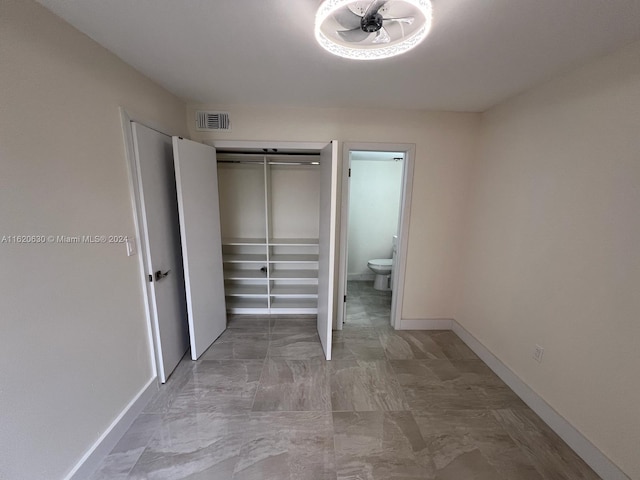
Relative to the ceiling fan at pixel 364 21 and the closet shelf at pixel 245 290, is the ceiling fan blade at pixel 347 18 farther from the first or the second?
the closet shelf at pixel 245 290

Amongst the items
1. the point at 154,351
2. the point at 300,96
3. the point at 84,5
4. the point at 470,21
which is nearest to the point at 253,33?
the point at 84,5

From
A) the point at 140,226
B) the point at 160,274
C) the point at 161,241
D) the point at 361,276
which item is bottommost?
the point at 361,276

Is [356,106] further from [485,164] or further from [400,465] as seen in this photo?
[400,465]

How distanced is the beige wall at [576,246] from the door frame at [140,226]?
9.40ft

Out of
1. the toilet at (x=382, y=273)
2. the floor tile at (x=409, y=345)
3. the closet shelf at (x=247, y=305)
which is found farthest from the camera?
the toilet at (x=382, y=273)

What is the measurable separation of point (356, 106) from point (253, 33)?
1.34 m

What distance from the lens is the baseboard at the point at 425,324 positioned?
289 centimetres

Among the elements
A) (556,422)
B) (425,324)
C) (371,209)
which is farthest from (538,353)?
(371,209)

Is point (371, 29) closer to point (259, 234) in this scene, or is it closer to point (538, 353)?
point (538, 353)

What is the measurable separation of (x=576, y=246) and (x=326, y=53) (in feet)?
6.41

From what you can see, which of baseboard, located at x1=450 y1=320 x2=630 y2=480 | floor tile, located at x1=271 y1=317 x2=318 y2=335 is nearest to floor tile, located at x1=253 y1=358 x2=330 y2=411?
floor tile, located at x1=271 y1=317 x2=318 y2=335

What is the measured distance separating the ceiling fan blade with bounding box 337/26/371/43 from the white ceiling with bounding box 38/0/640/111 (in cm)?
17

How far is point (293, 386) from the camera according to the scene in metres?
2.01

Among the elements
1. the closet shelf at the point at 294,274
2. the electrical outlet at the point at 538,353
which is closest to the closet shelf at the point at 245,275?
the closet shelf at the point at 294,274
